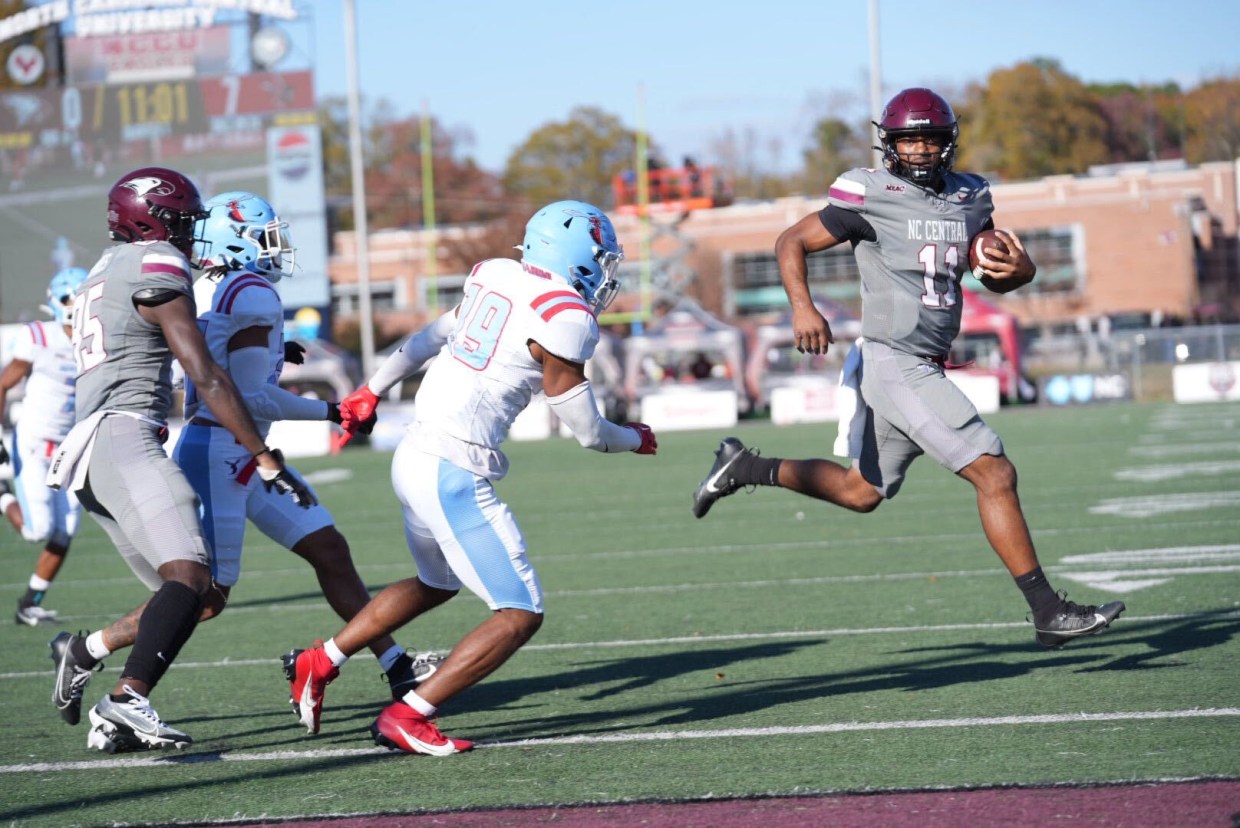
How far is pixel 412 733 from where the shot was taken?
15.5 ft

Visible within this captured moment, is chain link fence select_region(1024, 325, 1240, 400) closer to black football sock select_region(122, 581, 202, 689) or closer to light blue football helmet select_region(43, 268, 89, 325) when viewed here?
light blue football helmet select_region(43, 268, 89, 325)

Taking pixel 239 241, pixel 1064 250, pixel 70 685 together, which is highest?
pixel 239 241

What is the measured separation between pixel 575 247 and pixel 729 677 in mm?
2012

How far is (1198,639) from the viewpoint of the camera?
19.6 feet

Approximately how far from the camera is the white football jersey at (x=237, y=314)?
5301 mm

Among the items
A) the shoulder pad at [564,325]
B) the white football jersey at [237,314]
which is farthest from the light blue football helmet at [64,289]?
the shoulder pad at [564,325]

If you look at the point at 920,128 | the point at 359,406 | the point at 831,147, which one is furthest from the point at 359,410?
→ the point at 831,147

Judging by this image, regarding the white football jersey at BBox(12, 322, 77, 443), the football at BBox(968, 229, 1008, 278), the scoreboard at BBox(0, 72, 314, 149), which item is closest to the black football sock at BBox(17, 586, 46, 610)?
the white football jersey at BBox(12, 322, 77, 443)

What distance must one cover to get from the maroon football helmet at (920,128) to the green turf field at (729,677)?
72.4 inches

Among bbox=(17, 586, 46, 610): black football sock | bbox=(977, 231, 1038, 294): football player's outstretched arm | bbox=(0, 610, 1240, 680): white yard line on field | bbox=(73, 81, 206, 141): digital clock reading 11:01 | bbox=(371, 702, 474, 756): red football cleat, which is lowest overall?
bbox=(17, 586, 46, 610): black football sock

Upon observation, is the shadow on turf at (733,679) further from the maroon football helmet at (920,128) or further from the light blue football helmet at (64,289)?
the light blue football helmet at (64,289)

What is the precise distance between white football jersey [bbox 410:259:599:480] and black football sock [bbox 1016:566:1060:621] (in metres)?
1.80

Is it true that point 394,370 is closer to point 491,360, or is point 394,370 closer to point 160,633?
point 491,360

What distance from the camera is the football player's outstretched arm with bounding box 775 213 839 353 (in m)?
5.32
